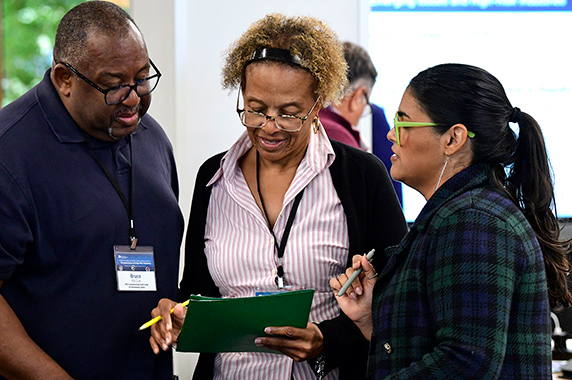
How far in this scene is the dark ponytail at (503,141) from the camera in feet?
5.55

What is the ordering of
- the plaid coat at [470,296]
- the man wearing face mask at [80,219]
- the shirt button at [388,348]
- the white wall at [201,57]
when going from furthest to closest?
the white wall at [201,57] → the man wearing face mask at [80,219] → the shirt button at [388,348] → the plaid coat at [470,296]

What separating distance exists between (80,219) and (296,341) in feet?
2.24

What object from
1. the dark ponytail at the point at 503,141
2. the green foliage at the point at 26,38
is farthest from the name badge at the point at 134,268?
the green foliage at the point at 26,38

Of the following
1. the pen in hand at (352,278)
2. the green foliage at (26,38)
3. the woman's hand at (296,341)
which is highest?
the green foliage at (26,38)

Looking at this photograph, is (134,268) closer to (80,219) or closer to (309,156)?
(80,219)

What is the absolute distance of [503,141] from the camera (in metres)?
1.71

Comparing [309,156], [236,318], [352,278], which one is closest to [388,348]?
[352,278]

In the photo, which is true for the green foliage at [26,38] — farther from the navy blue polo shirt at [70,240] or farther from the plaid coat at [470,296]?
the plaid coat at [470,296]

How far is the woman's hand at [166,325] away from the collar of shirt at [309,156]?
46cm

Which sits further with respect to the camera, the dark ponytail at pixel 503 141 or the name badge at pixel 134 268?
the name badge at pixel 134 268

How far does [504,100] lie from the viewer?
172 cm

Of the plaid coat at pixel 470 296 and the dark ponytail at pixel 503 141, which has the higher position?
the dark ponytail at pixel 503 141

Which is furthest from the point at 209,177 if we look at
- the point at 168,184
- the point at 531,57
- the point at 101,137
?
the point at 531,57

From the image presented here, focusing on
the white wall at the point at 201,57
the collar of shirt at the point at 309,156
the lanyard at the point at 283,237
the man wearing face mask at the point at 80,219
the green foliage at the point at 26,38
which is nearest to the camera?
the man wearing face mask at the point at 80,219
